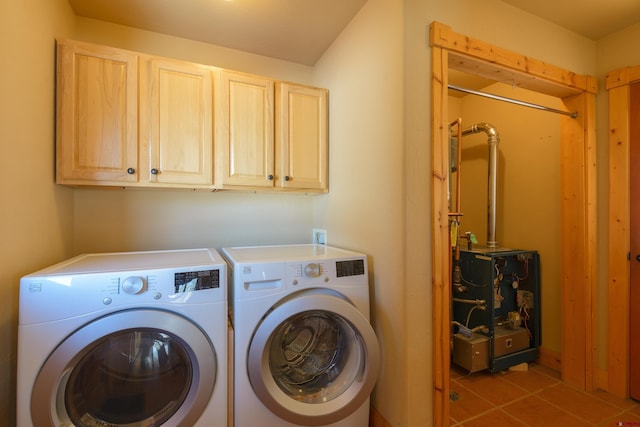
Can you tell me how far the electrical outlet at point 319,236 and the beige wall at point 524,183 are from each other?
1.74 metres

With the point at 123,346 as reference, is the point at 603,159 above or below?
above

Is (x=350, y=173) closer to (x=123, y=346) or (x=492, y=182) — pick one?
(x=123, y=346)

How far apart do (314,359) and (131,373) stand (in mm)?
804

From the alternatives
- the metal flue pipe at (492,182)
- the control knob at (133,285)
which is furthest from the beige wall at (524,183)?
the control knob at (133,285)

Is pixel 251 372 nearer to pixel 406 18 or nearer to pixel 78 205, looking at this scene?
Result: pixel 78 205

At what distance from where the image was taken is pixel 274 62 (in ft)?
7.25

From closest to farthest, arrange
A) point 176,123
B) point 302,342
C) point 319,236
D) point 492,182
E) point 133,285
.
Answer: point 133,285 < point 302,342 < point 176,123 < point 319,236 < point 492,182

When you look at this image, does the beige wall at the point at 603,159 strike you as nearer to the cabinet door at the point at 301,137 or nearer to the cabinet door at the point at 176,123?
the cabinet door at the point at 301,137

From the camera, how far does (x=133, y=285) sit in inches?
42.9

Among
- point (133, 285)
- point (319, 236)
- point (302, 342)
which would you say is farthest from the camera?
point (319, 236)

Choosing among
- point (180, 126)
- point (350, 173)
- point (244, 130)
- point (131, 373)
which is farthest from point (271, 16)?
point (131, 373)

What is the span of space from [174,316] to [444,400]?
1.31 metres

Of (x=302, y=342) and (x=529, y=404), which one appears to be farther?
(x=529, y=404)

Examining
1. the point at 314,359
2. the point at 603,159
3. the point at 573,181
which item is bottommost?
the point at 314,359
